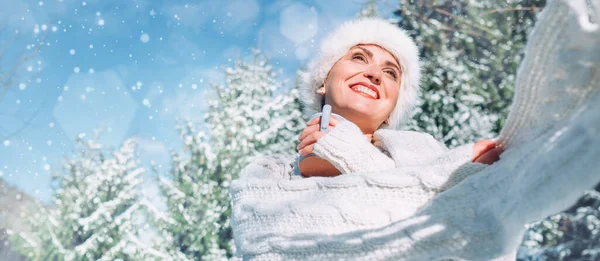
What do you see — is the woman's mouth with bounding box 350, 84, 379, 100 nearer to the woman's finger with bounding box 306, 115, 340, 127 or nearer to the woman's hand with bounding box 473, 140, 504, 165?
the woman's finger with bounding box 306, 115, 340, 127

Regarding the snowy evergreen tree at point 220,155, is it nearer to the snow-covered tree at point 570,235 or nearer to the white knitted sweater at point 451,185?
the snow-covered tree at point 570,235

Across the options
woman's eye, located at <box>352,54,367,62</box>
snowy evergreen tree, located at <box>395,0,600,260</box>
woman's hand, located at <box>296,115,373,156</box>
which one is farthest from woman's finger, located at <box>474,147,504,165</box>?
snowy evergreen tree, located at <box>395,0,600,260</box>

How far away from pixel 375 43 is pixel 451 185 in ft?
2.38

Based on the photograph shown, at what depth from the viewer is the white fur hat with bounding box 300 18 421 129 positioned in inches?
64.1

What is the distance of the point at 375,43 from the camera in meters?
1.62

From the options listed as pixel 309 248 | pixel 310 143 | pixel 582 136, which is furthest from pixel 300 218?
pixel 582 136

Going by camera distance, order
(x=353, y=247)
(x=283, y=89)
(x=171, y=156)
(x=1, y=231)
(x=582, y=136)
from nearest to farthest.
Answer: (x=582, y=136) < (x=353, y=247) < (x=283, y=89) < (x=171, y=156) < (x=1, y=231)

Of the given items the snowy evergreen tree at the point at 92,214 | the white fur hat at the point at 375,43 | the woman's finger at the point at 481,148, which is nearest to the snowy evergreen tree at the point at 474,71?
the white fur hat at the point at 375,43

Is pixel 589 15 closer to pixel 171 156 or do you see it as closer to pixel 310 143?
pixel 310 143

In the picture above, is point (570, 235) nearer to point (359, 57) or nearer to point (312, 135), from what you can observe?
point (359, 57)

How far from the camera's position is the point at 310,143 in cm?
121

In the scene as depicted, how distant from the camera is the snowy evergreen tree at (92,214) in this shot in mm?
8484

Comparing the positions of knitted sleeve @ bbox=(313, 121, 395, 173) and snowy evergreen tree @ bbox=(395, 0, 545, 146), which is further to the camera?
snowy evergreen tree @ bbox=(395, 0, 545, 146)

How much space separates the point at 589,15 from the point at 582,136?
0.20 metres
